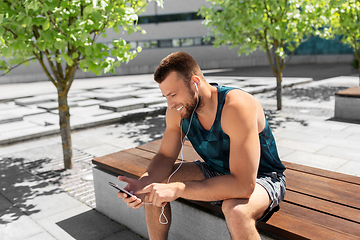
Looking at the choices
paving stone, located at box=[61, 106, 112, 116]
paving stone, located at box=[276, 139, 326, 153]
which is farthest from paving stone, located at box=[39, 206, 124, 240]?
paving stone, located at box=[61, 106, 112, 116]

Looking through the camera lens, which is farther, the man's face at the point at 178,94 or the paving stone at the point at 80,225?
the paving stone at the point at 80,225

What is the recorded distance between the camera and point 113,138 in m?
7.88

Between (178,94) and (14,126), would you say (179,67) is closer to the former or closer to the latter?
(178,94)

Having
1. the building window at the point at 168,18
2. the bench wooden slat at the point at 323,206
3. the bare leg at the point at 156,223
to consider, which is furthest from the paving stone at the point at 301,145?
the building window at the point at 168,18

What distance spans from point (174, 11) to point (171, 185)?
3156 cm

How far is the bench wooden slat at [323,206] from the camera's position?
7.94 feet

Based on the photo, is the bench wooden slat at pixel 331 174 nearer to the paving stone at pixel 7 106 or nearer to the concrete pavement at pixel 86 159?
the concrete pavement at pixel 86 159

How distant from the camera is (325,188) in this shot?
9.48 feet

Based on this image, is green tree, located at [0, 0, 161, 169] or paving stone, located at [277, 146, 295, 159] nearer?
green tree, located at [0, 0, 161, 169]

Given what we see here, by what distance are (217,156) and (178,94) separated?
60 cm

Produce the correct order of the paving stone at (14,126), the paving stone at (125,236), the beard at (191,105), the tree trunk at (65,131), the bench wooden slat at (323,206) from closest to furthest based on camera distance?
the bench wooden slat at (323,206)
the beard at (191,105)
the paving stone at (125,236)
the tree trunk at (65,131)
the paving stone at (14,126)

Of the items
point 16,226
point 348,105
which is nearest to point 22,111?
point 16,226

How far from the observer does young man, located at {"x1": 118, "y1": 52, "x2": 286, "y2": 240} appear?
2.28m

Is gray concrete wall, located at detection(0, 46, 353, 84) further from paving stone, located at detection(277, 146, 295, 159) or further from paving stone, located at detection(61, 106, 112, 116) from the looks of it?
paving stone, located at detection(277, 146, 295, 159)
